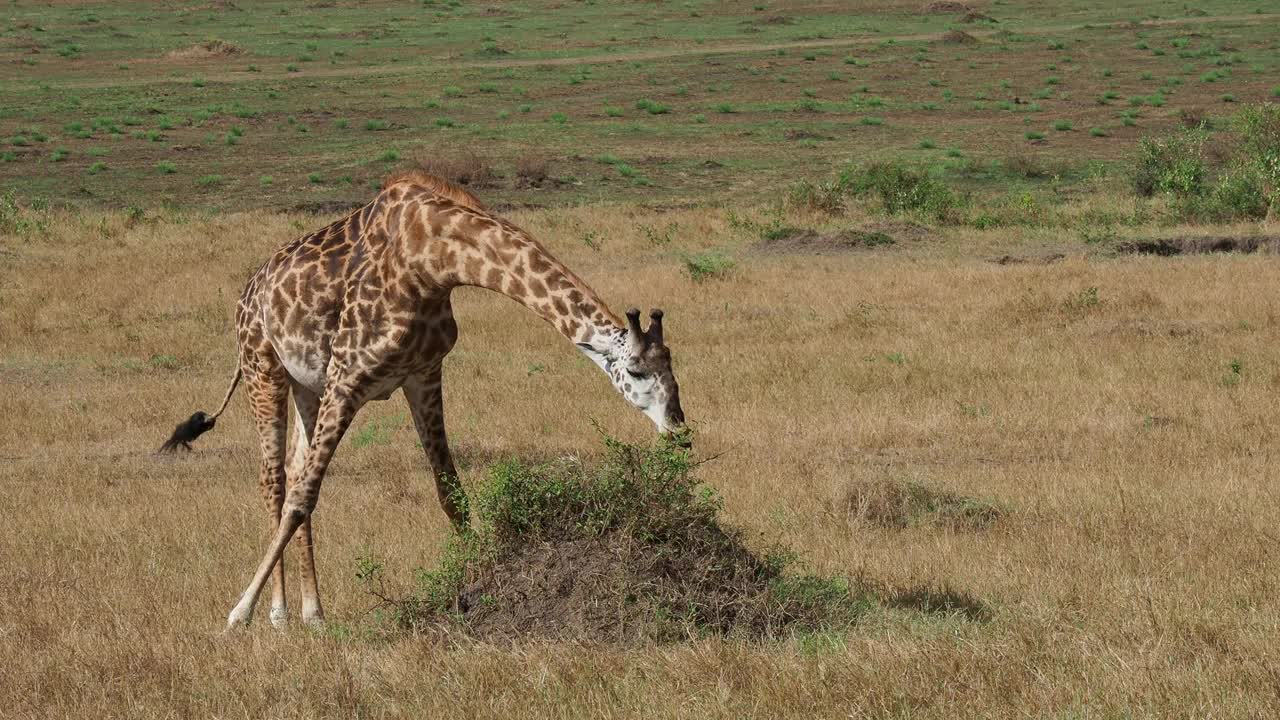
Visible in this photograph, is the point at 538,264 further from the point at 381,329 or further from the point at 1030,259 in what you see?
the point at 1030,259

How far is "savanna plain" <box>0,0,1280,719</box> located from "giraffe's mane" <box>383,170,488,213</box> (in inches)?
78.0

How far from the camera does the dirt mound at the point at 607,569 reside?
668 cm

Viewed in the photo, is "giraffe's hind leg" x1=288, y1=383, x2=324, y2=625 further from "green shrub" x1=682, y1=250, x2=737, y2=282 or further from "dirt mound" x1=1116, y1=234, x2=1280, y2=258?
"dirt mound" x1=1116, y1=234, x2=1280, y2=258

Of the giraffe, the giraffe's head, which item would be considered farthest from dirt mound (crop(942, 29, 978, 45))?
the giraffe's head

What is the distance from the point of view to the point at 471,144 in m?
42.7

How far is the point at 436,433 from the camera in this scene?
769 cm

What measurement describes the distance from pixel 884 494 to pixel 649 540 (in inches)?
133

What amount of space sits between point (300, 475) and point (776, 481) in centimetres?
389

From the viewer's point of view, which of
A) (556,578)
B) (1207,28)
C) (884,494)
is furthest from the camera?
(1207,28)

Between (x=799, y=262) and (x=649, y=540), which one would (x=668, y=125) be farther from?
(x=649, y=540)

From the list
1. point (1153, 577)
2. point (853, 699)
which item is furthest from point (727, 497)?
point (853, 699)

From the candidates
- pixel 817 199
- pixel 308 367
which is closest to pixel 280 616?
pixel 308 367

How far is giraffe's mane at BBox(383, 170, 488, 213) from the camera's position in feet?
24.1

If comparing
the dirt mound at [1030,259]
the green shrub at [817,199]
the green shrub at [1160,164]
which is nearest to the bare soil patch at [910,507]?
the dirt mound at [1030,259]
